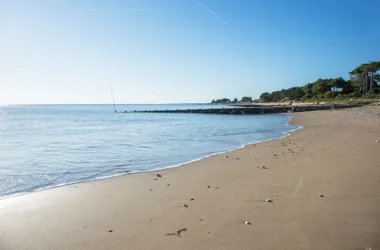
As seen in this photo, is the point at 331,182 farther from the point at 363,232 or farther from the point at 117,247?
the point at 117,247

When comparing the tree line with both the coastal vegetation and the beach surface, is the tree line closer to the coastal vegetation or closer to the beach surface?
the coastal vegetation

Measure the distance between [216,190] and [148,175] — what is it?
109 inches

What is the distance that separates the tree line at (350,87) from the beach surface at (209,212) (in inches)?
3566

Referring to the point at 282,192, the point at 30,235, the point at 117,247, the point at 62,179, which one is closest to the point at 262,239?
the point at 117,247

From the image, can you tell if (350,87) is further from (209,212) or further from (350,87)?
(209,212)

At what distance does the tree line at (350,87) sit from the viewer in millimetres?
93456

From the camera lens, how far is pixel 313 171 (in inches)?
324

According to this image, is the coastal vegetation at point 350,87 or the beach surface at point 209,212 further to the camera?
the coastal vegetation at point 350,87

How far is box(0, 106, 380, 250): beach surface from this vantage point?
4.09m

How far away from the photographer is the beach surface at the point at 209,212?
409 centimetres

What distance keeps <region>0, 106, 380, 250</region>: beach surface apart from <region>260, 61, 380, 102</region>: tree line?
90.6m

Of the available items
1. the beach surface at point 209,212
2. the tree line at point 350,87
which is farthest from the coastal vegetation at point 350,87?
the beach surface at point 209,212

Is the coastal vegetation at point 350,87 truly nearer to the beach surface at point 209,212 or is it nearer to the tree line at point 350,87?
the tree line at point 350,87

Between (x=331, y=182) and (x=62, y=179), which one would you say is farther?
(x=62, y=179)
